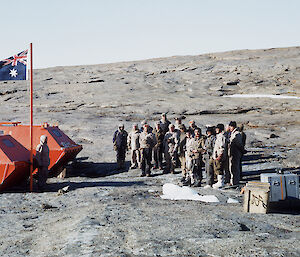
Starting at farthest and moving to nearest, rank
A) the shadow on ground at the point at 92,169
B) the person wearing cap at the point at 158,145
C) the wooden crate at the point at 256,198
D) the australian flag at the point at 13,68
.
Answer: the shadow on ground at the point at 92,169, the person wearing cap at the point at 158,145, the australian flag at the point at 13,68, the wooden crate at the point at 256,198

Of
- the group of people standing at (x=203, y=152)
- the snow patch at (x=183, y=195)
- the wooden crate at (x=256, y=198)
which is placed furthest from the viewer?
the group of people standing at (x=203, y=152)

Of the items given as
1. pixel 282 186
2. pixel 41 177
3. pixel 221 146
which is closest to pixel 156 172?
pixel 221 146

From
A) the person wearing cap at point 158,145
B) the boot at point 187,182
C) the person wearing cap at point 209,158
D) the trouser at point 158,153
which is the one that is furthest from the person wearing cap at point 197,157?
the trouser at point 158,153

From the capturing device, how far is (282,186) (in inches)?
382

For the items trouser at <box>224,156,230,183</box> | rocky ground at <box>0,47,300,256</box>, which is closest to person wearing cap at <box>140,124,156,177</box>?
rocky ground at <box>0,47,300,256</box>

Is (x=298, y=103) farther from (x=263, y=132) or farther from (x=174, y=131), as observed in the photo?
(x=174, y=131)

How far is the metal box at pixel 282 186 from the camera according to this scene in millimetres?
9641

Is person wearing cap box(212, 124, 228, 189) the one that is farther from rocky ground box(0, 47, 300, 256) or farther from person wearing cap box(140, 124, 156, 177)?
person wearing cap box(140, 124, 156, 177)

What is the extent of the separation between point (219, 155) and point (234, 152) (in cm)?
80

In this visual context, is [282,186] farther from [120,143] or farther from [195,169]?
[120,143]

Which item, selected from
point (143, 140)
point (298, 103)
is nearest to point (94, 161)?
point (143, 140)

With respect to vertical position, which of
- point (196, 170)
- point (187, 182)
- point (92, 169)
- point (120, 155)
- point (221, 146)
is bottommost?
point (92, 169)

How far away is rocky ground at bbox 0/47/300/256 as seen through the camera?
7027 mm

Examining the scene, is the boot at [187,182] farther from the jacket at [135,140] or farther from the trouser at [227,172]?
the jacket at [135,140]
